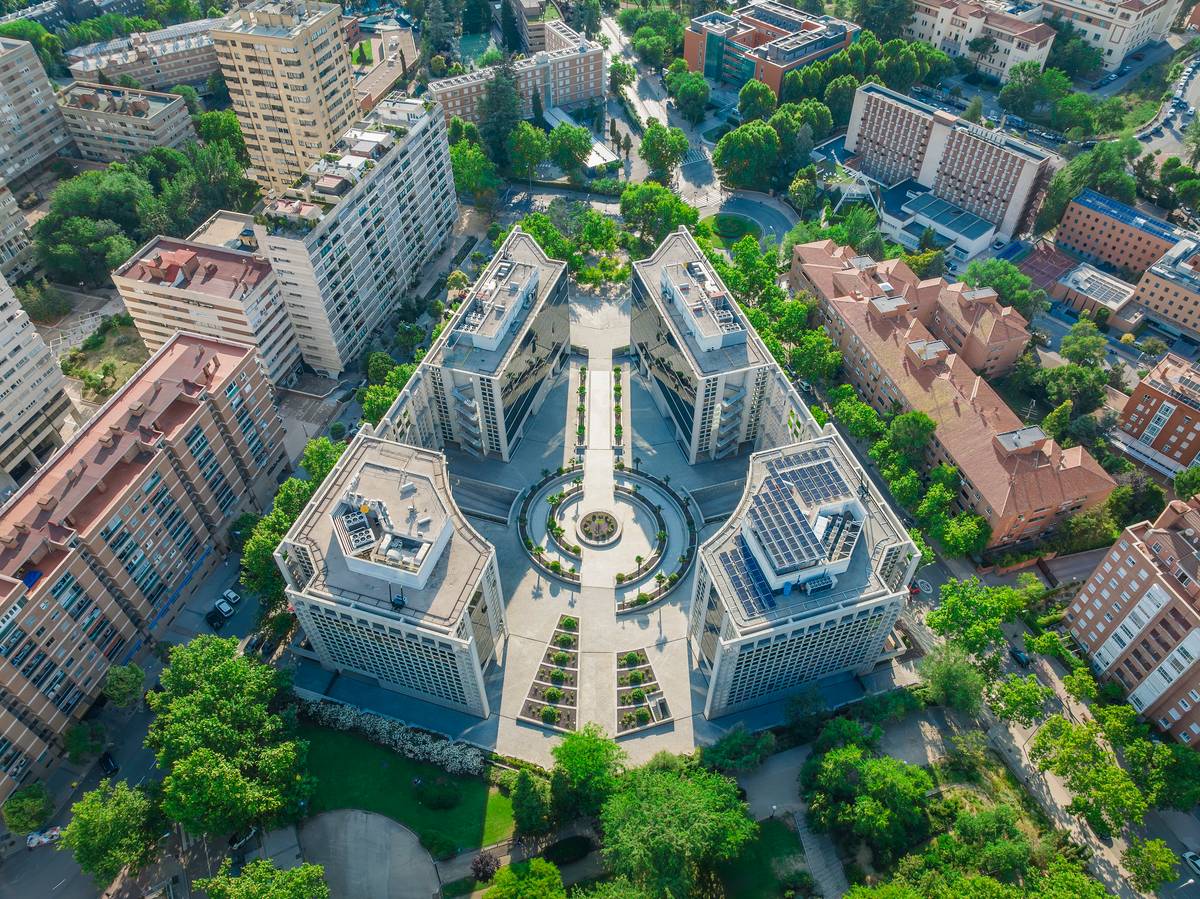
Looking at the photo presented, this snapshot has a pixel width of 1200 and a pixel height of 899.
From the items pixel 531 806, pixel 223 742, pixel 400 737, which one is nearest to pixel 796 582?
pixel 531 806

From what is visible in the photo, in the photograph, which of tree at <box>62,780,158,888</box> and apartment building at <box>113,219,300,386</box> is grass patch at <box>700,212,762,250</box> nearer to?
apartment building at <box>113,219,300,386</box>

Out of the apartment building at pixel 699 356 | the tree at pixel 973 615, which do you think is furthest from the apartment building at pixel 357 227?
the tree at pixel 973 615

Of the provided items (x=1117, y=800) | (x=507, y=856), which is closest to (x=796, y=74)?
(x=1117, y=800)

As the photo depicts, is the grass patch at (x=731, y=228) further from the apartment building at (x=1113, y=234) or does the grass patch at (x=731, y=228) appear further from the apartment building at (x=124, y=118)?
the apartment building at (x=124, y=118)

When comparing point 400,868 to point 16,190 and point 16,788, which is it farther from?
point 16,190

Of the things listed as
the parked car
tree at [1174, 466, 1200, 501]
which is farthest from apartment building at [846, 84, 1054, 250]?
the parked car

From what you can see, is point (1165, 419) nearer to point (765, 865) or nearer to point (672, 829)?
point (765, 865)

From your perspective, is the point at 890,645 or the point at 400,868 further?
the point at 890,645
